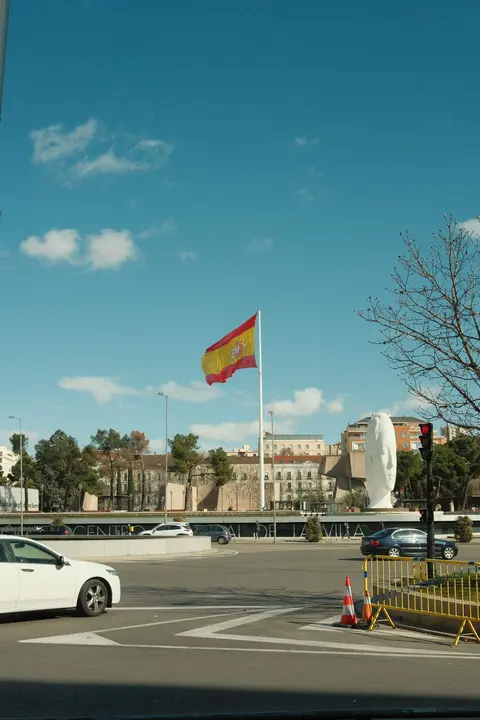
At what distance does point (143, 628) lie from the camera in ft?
42.2

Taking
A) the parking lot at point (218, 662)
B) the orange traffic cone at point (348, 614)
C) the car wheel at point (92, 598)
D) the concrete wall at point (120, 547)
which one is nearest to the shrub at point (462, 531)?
the concrete wall at point (120, 547)

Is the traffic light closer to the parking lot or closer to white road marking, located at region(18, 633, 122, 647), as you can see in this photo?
the parking lot

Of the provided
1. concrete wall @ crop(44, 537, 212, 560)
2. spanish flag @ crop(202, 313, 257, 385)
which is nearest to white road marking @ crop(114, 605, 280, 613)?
concrete wall @ crop(44, 537, 212, 560)

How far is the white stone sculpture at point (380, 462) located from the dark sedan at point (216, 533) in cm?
1900

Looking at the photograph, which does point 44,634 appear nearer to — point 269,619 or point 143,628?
point 143,628

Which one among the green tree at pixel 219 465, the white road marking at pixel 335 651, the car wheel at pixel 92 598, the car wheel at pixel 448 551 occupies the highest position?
the green tree at pixel 219 465

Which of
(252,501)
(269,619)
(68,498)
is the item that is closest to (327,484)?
(252,501)

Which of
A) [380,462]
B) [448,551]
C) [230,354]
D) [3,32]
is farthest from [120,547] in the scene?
[380,462]

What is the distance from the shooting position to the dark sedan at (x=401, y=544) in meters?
31.2

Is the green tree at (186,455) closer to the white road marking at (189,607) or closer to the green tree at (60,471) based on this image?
the green tree at (60,471)

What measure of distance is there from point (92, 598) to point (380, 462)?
52537mm

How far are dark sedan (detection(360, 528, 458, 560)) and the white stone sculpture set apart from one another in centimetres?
3188

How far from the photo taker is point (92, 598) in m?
14.1

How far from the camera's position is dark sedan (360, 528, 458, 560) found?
31250mm
